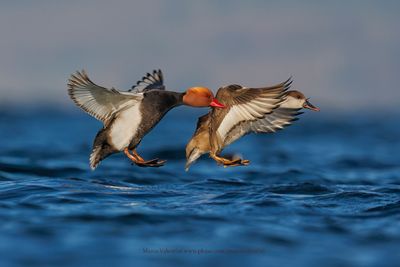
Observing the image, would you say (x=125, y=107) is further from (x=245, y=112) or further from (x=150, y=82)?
(x=150, y=82)

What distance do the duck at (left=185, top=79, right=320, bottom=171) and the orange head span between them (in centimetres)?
11

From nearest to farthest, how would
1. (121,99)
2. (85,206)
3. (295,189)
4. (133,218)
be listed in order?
(133,218)
(85,206)
(121,99)
(295,189)

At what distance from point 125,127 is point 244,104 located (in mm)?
1433

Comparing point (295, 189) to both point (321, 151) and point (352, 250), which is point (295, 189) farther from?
point (321, 151)

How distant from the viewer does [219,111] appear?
34.3 ft

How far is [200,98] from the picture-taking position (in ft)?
34.2

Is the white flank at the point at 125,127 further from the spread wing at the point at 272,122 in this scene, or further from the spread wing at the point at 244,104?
the spread wing at the point at 272,122

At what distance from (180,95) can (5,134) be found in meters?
15.9

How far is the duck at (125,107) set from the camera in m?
10.3

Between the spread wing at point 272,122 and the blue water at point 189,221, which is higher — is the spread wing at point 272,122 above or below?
above

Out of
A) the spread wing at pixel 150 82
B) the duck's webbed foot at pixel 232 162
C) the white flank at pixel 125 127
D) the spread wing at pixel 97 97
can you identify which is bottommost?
the duck's webbed foot at pixel 232 162

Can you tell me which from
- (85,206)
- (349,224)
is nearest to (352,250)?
(349,224)

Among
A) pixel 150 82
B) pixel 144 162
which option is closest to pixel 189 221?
pixel 144 162

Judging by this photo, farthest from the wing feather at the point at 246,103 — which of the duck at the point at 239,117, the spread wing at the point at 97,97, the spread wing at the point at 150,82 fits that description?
the spread wing at the point at 150,82
